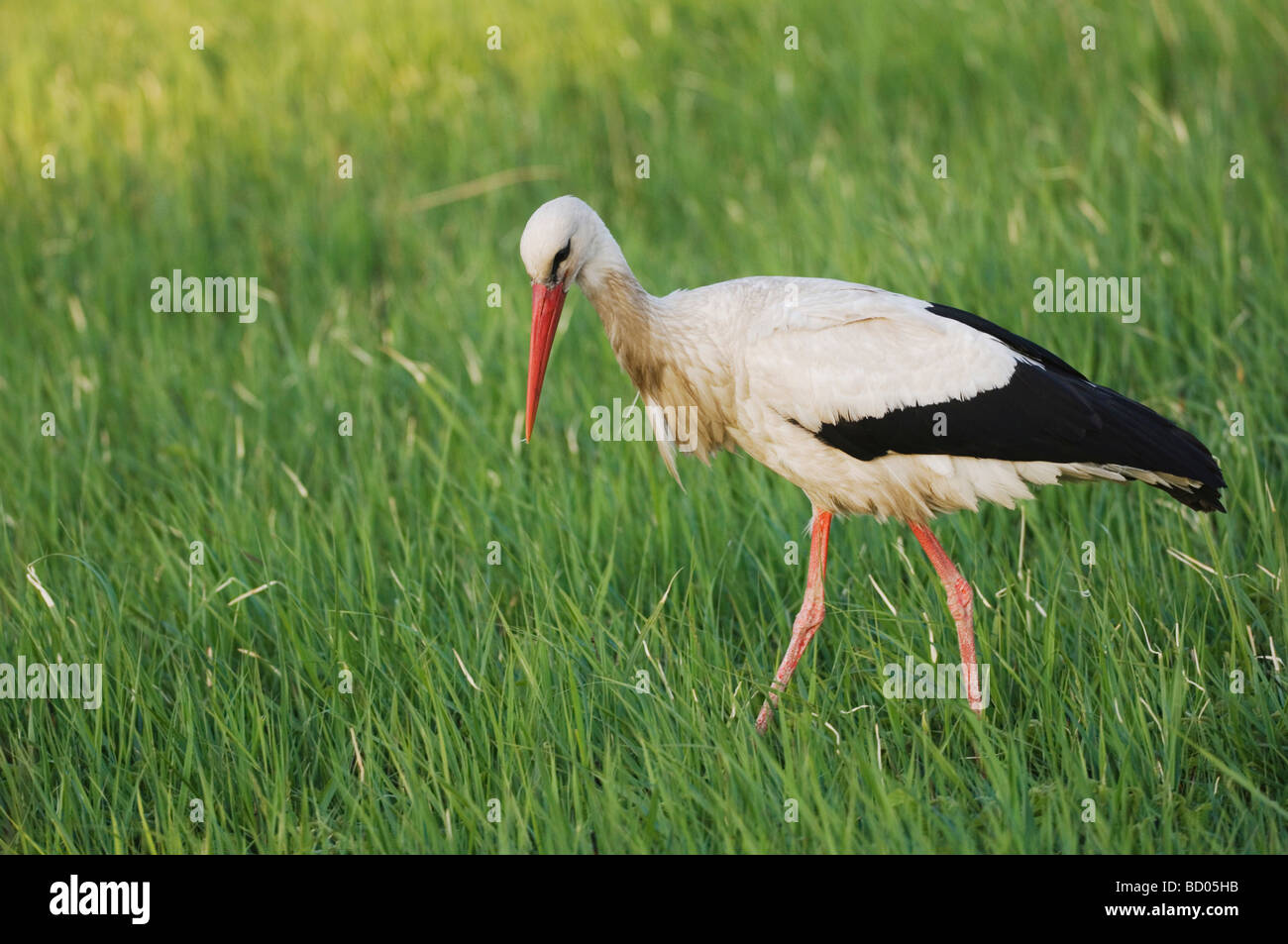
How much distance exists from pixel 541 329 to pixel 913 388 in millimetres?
1123

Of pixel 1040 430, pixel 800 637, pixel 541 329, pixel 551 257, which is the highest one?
pixel 551 257

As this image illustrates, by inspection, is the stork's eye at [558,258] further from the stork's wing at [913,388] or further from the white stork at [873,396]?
the stork's wing at [913,388]

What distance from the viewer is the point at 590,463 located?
4.75m

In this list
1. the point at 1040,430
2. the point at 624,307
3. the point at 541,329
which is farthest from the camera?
the point at 624,307

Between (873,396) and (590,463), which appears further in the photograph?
(590,463)

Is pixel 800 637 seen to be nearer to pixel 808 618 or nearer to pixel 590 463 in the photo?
A: pixel 808 618

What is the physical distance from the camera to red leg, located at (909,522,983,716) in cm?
357

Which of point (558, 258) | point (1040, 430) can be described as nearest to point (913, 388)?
point (1040, 430)

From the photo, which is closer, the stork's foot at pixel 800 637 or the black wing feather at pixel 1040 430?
the black wing feather at pixel 1040 430

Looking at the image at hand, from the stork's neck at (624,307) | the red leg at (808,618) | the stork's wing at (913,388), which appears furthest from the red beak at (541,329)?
the red leg at (808,618)

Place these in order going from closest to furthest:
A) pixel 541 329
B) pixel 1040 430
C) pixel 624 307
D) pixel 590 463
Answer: pixel 1040 430 < pixel 541 329 < pixel 624 307 < pixel 590 463

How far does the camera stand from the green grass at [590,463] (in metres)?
3.27

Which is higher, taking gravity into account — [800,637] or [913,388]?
[913,388]

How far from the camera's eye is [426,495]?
4754 millimetres
